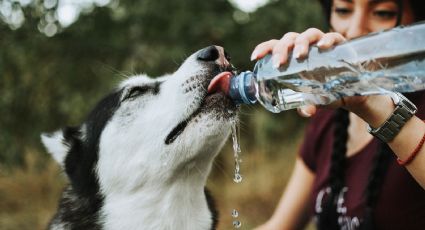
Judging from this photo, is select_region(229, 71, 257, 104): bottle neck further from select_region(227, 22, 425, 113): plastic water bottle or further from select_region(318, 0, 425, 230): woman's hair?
select_region(318, 0, 425, 230): woman's hair

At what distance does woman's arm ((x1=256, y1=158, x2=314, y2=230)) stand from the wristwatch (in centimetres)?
134

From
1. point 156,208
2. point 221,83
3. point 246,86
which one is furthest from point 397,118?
point 156,208

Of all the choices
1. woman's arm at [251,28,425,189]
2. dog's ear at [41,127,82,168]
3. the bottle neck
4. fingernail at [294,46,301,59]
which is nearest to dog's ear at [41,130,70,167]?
dog's ear at [41,127,82,168]

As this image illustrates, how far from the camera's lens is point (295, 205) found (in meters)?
3.00

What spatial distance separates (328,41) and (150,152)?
83 cm

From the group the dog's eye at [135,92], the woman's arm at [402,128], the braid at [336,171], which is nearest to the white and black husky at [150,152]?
the dog's eye at [135,92]

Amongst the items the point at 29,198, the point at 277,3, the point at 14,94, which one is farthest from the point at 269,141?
the point at 14,94

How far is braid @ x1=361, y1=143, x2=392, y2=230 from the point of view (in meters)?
2.46

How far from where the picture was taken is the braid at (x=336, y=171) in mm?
2676

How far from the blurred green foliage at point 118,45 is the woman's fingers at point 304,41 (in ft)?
8.60

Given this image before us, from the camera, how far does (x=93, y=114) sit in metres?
2.50

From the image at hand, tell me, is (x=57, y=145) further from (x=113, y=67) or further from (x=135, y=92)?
(x=113, y=67)

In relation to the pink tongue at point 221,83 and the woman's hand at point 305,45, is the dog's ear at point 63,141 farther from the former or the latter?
the woman's hand at point 305,45

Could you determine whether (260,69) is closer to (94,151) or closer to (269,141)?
(94,151)
